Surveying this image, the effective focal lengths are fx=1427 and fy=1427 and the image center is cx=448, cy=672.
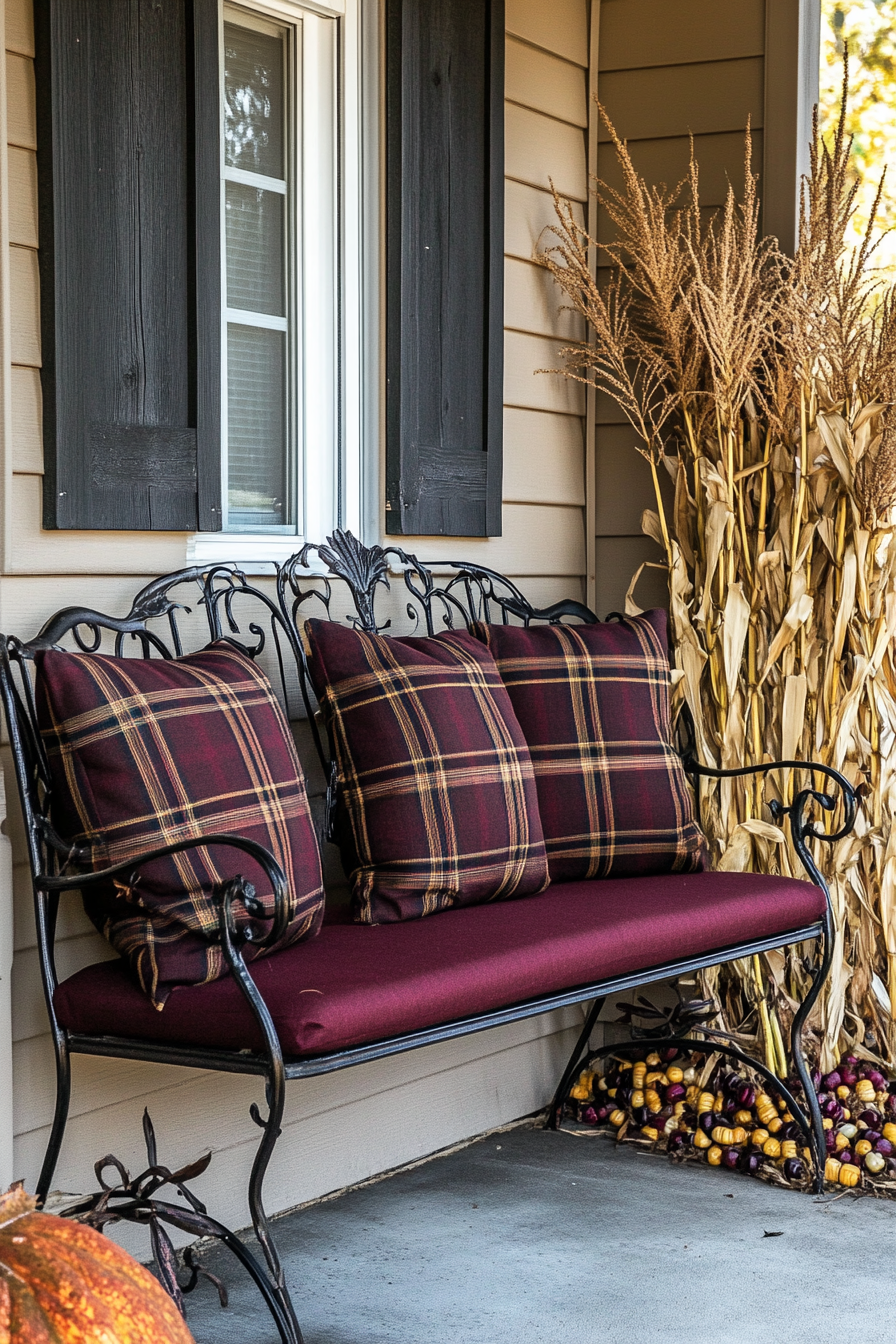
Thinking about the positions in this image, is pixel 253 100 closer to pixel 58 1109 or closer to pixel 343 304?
pixel 343 304

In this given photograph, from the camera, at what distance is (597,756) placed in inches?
116

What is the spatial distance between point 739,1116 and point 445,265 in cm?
194

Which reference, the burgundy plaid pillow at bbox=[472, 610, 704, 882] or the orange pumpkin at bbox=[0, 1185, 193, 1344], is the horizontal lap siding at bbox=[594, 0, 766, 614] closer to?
the burgundy plaid pillow at bbox=[472, 610, 704, 882]

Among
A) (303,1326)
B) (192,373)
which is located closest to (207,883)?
(303,1326)

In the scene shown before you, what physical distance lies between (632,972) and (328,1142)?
749mm

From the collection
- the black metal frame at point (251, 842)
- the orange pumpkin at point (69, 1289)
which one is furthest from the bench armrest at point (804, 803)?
the orange pumpkin at point (69, 1289)

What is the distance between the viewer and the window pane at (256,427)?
277 cm

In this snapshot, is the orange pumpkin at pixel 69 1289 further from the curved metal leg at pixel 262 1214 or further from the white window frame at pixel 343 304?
the white window frame at pixel 343 304

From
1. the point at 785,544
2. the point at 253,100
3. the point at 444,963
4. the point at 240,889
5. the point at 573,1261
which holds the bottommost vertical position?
the point at 573,1261

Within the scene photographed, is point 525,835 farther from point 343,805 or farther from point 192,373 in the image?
point 192,373

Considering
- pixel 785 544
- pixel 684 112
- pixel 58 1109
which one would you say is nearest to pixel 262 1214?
pixel 58 1109

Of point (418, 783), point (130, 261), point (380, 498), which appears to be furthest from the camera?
point (380, 498)

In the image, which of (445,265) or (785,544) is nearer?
(445,265)

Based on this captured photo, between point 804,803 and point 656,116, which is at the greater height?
point 656,116
